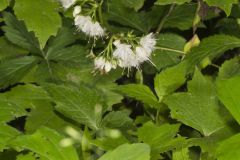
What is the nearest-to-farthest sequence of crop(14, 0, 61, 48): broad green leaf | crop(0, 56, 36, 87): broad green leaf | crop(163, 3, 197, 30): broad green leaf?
crop(14, 0, 61, 48): broad green leaf, crop(0, 56, 36, 87): broad green leaf, crop(163, 3, 197, 30): broad green leaf

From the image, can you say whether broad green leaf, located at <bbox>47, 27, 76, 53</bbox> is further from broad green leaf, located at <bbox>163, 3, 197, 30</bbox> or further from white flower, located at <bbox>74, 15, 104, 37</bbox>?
broad green leaf, located at <bbox>163, 3, 197, 30</bbox>

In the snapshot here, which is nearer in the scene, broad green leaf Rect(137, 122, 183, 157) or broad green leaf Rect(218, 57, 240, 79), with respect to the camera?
broad green leaf Rect(137, 122, 183, 157)

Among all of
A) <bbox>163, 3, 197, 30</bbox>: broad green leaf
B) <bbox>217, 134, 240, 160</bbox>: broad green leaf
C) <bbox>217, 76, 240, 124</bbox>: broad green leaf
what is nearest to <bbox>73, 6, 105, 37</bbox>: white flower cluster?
<bbox>163, 3, 197, 30</bbox>: broad green leaf

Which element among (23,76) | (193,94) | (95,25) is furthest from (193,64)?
(23,76)

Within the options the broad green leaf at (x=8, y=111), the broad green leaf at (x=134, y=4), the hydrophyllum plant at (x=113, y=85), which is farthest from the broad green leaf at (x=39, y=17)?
the broad green leaf at (x=134, y=4)

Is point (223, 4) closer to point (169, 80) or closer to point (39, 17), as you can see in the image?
point (169, 80)

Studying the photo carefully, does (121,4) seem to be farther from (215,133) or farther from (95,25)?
(215,133)
